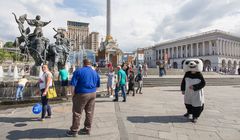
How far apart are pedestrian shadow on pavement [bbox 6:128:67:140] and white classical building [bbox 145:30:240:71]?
76.9m

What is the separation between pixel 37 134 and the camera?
5.05 metres

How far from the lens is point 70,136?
4.86 meters

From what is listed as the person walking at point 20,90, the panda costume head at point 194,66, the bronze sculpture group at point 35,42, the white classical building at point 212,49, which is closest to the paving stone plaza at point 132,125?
the panda costume head at point 194,66

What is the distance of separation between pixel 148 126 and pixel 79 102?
2.24 meters

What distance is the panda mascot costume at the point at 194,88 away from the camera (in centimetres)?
634

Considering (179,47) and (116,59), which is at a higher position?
(179,47)

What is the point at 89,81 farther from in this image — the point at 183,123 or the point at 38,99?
the point at 38,99

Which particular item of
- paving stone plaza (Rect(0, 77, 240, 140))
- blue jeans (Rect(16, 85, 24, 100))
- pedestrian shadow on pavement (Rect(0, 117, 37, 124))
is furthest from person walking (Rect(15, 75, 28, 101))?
pedestrian shadow on pavement (Rect(0, 117, 37, 124))

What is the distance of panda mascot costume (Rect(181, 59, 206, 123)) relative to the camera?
20.8ft

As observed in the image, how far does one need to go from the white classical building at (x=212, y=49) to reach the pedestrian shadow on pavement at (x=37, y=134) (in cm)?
7693

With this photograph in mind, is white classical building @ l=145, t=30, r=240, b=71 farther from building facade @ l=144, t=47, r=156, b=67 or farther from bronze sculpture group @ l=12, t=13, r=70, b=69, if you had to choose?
bronze sculpture group @ l=12, t=13, r=70, b=69

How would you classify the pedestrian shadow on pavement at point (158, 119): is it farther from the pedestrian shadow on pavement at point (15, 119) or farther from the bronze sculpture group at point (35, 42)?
the bronze sculpture group at point (35, 42)

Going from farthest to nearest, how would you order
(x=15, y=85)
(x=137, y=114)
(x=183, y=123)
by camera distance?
(x=15, y=85) → (x=137, y=114) → (x=183, y=123)

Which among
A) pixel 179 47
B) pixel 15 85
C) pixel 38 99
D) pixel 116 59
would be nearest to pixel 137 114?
pixel 38 99
